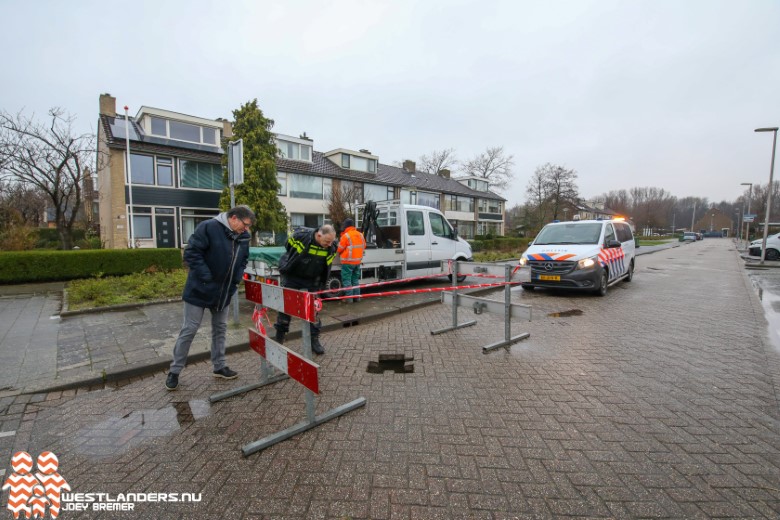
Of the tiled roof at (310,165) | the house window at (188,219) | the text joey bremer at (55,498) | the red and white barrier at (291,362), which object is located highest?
the tiled roof at (310,165)

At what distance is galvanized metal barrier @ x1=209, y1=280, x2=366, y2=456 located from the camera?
2.80 m

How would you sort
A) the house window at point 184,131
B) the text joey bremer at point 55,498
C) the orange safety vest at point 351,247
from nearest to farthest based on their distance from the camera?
1. the text joey bremer at point 55,498
2. the orange safety vest at point 351,247
3. the house window at point 184,131

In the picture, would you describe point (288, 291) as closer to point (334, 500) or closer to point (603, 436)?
point (334, 500)

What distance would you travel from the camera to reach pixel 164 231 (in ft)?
69.0

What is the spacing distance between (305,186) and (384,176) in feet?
31.6

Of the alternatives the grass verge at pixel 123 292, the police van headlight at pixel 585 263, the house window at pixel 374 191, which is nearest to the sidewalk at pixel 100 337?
the grass verge at pixel 123 292

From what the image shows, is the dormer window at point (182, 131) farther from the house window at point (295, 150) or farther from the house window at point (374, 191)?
the house window at point (374, 191)

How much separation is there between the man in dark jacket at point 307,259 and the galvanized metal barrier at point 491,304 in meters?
2.19

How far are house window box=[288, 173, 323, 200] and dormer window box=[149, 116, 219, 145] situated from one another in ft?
18.6

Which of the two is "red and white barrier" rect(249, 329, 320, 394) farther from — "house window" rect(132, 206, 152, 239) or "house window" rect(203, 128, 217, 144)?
"house window" rect(203, 128, 217, 144)

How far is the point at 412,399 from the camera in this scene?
11.7ft

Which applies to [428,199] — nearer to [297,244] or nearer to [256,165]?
[256,165]

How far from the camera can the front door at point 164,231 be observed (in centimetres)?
2082

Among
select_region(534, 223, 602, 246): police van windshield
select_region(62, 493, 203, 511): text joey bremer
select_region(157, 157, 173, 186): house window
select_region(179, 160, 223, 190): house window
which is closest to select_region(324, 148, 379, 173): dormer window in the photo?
select_region(179, 160, 223, 190): house window
